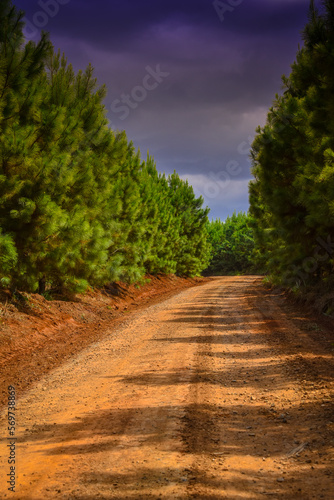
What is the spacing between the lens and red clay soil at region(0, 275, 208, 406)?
690cm

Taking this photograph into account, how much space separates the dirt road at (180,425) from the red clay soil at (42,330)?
0.54 m

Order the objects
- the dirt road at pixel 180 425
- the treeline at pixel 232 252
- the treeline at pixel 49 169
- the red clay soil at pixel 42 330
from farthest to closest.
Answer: the treeline at pixel 232 252 → the treeline at pixel 49 169 → the red clay soil at pixel 42 330 → the dirt road at pixel 180 425

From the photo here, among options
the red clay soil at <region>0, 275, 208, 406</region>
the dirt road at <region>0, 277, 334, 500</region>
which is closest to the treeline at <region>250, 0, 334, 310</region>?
the dirt road at <region>0, 277, 334, 500</region>

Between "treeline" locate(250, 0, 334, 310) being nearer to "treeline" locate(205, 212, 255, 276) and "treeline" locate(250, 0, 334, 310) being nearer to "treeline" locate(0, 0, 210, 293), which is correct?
"treeline" locate(0, 0, 210, 293)

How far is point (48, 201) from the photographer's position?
9188mm

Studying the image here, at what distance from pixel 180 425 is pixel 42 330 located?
621 centimetres

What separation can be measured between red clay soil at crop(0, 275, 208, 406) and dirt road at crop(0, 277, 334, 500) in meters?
0.54

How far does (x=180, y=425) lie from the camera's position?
426cm

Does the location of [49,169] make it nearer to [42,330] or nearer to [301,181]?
[42,330]

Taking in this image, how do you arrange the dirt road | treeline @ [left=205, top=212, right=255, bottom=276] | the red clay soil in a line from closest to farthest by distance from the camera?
the dirt road
the red clay soil
treeline @ [left=205, top=212, right=255, bottom=276]

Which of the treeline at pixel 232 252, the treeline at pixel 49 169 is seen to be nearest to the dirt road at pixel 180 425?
the treeline at pixel 49 169

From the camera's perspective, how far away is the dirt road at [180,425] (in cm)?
314

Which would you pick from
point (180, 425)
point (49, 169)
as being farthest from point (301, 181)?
point (180, 425)

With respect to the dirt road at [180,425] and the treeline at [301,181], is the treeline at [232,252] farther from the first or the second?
the dirt road at [180,425]
